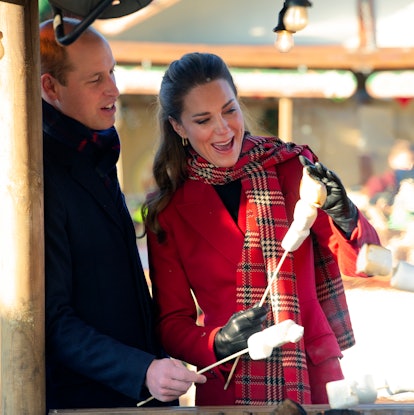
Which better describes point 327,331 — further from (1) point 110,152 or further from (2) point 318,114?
(2) point 318,114

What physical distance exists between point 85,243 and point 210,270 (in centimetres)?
36

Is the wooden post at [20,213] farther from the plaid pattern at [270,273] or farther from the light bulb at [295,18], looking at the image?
the light bulb at [295,18]

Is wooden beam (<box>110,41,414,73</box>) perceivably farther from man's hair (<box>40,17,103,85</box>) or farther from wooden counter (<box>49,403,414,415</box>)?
wooden counter (<box>49,403,414,415</box>)

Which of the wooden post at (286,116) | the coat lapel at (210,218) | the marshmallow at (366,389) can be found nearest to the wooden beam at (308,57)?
the wooden post at (286,116)

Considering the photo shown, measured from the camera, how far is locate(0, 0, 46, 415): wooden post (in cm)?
202

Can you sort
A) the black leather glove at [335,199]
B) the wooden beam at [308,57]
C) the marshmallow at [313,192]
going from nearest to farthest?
the marshmallow at [313,192] → the black leather glove at [335,199] → the wooden beam at [308,57]

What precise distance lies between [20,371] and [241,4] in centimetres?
816

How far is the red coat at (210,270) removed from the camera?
2.32 meters

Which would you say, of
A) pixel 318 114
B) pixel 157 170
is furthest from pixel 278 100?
pixel 157 170

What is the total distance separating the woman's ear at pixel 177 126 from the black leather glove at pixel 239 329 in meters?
0.63

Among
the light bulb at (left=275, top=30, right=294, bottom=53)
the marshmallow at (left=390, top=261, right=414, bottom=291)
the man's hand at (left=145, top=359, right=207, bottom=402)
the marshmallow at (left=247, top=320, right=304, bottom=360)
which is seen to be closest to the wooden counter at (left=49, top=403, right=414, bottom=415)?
the man's hand at (left=145, top=359, right=207, bottom=402)

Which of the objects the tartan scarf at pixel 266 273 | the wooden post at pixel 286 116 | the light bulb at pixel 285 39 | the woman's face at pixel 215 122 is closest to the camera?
the tartan scarf at pixel 266 273

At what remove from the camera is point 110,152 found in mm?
2424

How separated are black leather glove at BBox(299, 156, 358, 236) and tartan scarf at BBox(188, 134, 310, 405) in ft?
0.70
